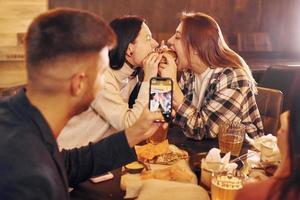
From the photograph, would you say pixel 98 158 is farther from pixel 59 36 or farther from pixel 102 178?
pixel 59 36

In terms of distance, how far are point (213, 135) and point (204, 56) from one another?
1.68 ft

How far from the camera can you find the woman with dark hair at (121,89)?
198 centimetres

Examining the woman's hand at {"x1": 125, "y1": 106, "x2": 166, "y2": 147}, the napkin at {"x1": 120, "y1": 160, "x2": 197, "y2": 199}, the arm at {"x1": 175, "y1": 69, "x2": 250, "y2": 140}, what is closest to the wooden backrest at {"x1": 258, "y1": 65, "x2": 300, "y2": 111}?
the arm at {"x1": 175, "y1": 69, "x2": 250, "y2": 140}

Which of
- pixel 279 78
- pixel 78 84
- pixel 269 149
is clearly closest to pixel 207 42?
pixel 269 149

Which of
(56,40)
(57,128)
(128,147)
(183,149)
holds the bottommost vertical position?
(183,149)

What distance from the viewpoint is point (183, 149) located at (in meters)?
1.84

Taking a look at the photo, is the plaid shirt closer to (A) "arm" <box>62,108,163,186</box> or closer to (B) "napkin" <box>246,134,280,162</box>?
(B) "napkin" <box>246,134,280,162</box>

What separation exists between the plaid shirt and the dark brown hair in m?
1.04

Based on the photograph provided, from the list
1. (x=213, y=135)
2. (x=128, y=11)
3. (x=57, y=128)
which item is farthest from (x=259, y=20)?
(x=57, y=128)

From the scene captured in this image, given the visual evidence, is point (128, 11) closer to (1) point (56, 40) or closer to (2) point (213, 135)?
(2) point (213, 135)

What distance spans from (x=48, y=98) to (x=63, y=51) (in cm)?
15

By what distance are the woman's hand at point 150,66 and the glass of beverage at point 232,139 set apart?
0.55 m

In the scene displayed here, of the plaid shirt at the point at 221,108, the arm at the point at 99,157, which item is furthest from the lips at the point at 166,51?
the arm at the point at 99,157

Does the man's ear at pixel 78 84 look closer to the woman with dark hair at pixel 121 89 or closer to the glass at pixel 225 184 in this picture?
the glass at pixel 225 184
